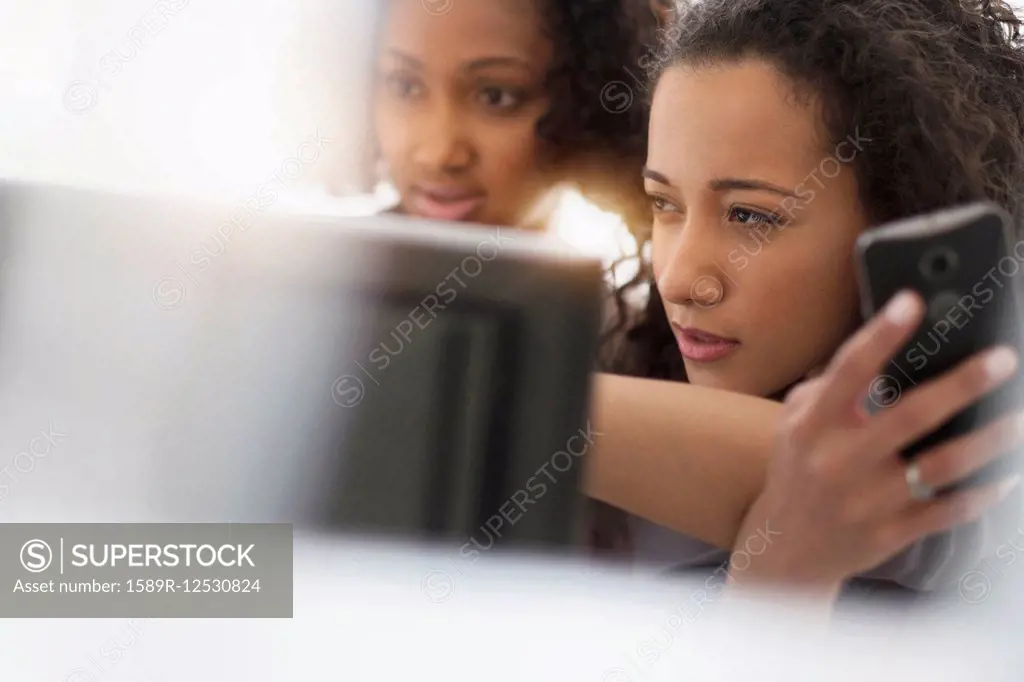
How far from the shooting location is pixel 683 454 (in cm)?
62

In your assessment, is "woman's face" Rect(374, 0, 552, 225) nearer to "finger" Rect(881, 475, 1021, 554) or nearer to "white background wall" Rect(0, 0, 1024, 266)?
"white background wall" Rect(0, 0, 1024, 266)

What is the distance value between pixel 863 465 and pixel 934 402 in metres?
0.06

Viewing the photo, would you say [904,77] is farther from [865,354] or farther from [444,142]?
[444,142]

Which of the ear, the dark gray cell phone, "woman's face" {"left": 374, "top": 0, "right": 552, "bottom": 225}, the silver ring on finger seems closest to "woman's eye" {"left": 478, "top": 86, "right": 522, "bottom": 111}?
"woman's face" {"left": 374, "top": 0, "right": 552, "bottom": 225}

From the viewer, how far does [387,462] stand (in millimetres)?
616

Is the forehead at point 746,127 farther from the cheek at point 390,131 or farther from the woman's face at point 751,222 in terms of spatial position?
the cheek at point 390,131

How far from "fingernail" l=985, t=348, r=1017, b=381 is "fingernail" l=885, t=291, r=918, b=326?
60 mm

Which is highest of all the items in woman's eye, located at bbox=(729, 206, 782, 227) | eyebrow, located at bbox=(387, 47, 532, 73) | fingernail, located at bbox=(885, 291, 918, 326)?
eyebrow, located at bbox=(387, 47, 532, 73)

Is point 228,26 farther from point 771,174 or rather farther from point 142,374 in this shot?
point 771,174

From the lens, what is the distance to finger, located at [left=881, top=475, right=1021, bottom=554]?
23.9 inches

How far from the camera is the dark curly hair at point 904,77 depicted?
586mm

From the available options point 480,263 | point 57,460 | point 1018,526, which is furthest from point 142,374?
point 1018,526

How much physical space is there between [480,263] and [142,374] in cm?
23

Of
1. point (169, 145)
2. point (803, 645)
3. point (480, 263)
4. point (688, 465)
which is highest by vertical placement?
point (169, 145)
